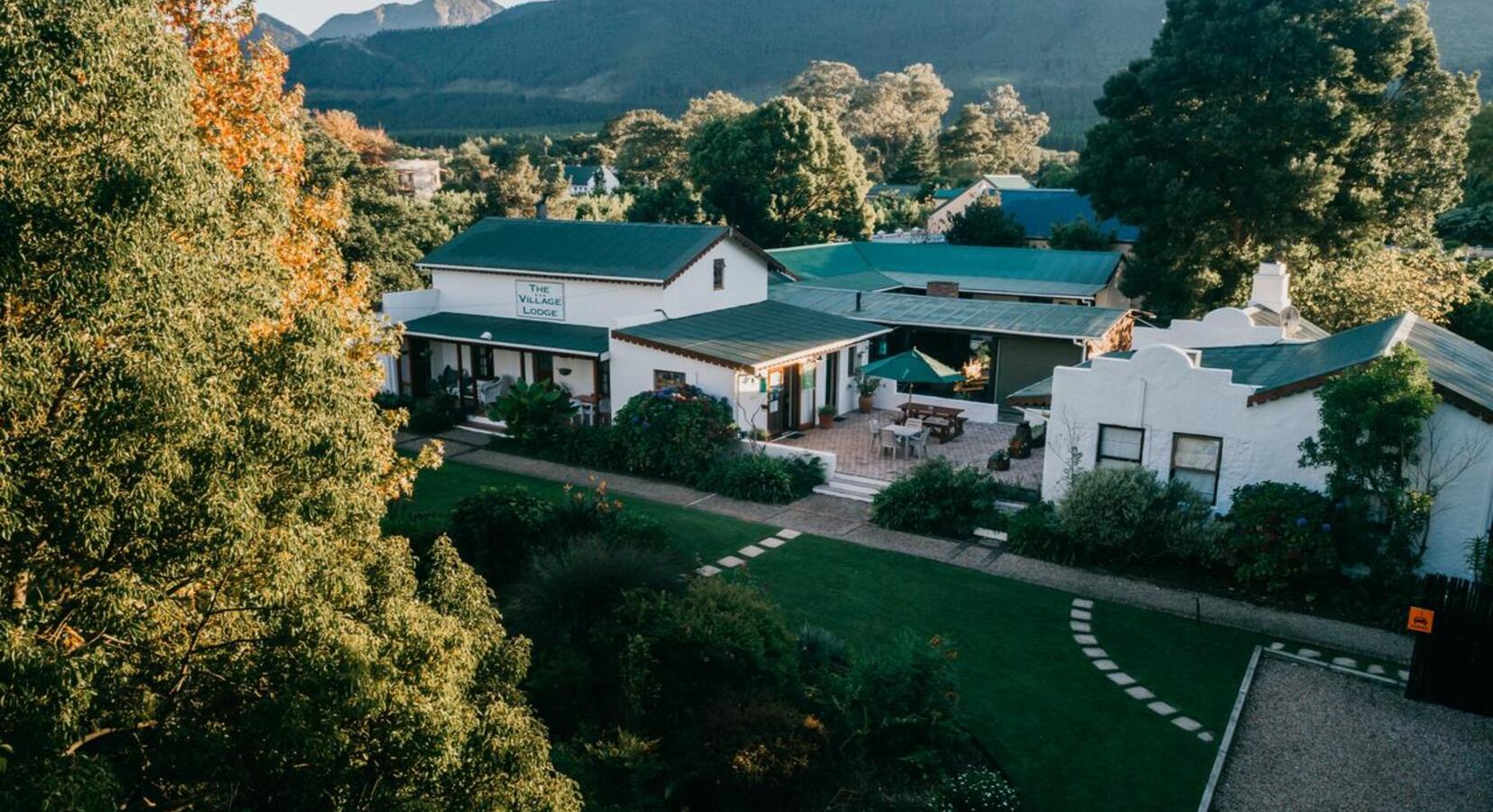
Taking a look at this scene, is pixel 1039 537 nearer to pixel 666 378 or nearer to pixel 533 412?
pixel 666 378

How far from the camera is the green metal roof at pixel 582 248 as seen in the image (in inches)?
1079

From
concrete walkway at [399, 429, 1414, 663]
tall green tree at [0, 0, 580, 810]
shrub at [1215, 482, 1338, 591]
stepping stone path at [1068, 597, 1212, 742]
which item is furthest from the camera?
shrub at [1215, 482, 1338, 591]

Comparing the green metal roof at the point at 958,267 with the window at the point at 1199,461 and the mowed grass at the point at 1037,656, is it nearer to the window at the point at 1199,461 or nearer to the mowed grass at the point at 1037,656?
the window at the point at 1199,461

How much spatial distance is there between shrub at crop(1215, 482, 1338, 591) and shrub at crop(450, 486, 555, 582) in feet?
37.7

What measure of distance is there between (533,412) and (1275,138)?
84.7 feet

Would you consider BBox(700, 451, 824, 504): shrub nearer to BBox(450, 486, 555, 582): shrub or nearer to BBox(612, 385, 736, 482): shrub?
BBox(612, 385, 736, 482): shrub

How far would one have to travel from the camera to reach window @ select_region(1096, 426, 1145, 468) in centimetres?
1848

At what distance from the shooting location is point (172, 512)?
559cm

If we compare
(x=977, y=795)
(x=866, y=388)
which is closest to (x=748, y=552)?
A: (x=977, y=795)

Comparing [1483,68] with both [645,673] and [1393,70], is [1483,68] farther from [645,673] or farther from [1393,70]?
[645,673]

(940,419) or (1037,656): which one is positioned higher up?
(940,419)

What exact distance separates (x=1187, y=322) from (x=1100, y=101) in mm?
16983

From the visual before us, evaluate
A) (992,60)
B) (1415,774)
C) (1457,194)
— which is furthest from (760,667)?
(992,60)

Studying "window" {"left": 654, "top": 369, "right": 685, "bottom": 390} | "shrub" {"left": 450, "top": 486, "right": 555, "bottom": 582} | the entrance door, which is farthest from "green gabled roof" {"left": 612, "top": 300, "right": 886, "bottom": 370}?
"shrub" {"left": 450, "top": 486, "right": 555, "bottom": 582}
